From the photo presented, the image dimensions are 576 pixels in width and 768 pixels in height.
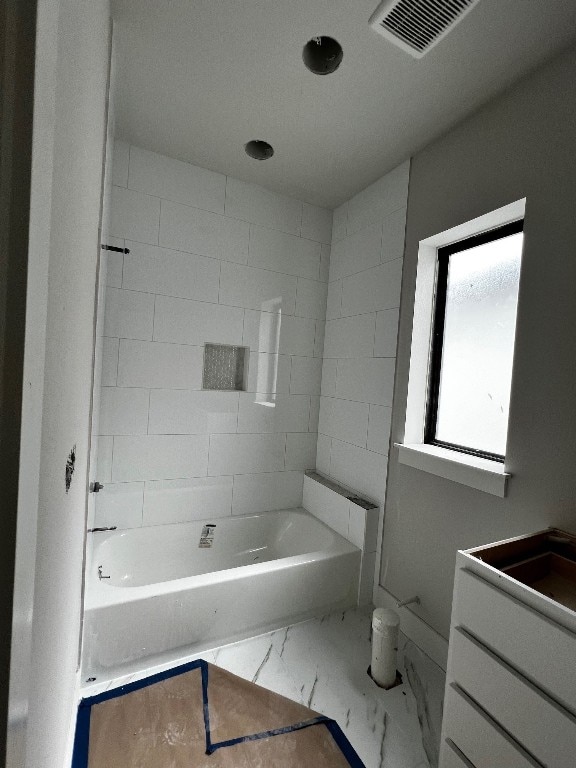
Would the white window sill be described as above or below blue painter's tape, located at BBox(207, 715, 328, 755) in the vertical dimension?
above

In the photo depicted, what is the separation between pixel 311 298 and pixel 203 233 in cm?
87

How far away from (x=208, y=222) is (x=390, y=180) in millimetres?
1146

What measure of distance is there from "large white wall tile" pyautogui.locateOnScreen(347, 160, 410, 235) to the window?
44cm

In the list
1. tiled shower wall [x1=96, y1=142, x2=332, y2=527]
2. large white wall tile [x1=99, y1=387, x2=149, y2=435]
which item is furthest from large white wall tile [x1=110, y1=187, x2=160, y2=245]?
large white wall tile [x1=99, y1=387, x2=149, y2=435]

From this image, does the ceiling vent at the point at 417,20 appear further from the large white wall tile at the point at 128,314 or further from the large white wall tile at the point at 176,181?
the large white wall tile at the point at 128,314

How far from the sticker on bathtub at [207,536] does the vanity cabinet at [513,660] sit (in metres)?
1.59

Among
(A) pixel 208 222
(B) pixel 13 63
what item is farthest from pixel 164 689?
(A) pixel 208 222

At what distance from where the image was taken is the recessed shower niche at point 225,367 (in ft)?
7.96

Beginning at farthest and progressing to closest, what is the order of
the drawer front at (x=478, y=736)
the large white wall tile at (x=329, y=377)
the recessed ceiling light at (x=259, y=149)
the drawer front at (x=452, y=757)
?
the large white wall tile at (x=329, y=377)
the recessed ceiling light at (x=259, y=149)
the drawer front at (x=452, y=757)
the drawer front at (x=478, y=736)

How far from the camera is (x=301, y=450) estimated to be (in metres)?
2.77

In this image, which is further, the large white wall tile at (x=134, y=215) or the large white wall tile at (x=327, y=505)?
the large white wall tile at (x=327, y=505)

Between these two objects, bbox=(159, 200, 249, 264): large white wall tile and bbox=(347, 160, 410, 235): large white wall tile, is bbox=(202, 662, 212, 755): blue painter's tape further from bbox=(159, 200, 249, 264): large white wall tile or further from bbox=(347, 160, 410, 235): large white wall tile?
bbox=(347, 160, 410, 235): large white wall tile

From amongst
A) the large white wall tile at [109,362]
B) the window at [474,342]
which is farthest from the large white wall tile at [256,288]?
the window at [474,342]

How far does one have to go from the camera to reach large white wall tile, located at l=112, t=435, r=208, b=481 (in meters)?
2.19
